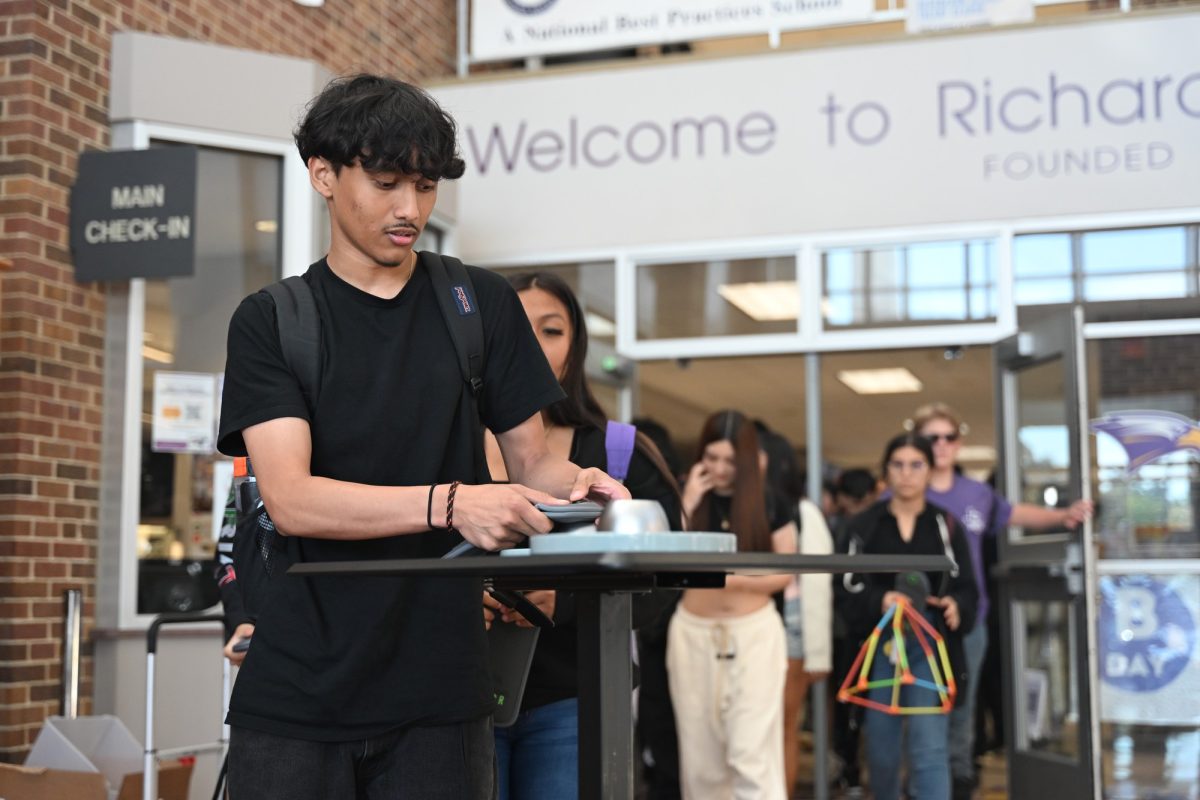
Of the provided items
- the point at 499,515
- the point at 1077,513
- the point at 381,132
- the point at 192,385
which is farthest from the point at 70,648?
the point at 1077,513

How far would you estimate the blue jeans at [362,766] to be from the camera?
1741 millimetres

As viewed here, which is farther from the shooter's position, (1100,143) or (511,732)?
(1100,143)

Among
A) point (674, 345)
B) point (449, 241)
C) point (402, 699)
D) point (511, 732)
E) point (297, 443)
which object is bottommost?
point (511, 732)

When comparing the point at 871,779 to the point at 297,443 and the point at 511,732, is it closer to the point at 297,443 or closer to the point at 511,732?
the point at 511,732

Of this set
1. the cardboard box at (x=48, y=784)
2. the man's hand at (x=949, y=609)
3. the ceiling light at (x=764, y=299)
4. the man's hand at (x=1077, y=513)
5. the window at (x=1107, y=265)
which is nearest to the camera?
the cardboard box at (x=48, y=784)

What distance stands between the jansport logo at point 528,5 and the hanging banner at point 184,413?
328cm

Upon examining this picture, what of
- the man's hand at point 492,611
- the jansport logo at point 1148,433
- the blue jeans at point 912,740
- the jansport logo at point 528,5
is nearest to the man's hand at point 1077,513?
the jansport logo at point 1148,433

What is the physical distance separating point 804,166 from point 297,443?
5904mm

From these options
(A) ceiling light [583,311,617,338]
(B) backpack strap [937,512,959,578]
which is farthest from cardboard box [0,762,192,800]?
(A) ceiling light [583,311,617,338]

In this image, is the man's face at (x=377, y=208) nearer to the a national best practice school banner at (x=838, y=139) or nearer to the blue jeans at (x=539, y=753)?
the blue jeans at (x=539, y=753)

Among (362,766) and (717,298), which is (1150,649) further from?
(362,766)

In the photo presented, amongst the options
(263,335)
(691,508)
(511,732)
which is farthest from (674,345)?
(263,335)

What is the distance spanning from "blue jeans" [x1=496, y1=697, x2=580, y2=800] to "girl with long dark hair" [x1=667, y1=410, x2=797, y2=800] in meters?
2.50

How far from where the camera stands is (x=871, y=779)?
5.66 meters
